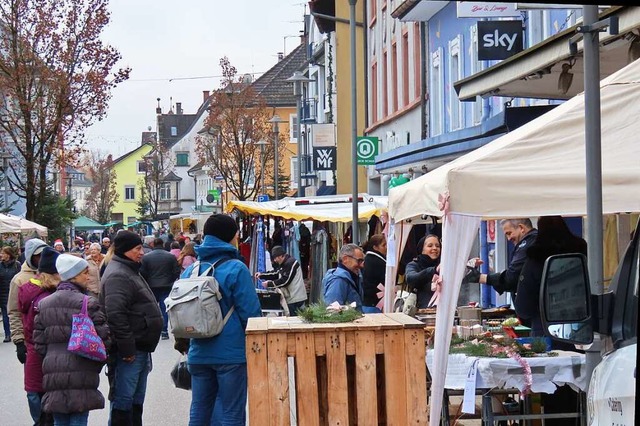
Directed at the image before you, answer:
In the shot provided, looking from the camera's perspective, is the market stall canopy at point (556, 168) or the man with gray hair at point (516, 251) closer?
the market stall canopy at point (556, 168)

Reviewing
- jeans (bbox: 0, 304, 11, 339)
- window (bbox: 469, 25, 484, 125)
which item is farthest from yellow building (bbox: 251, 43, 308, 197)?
jeans (bbox: 0, 304, 11, 339)

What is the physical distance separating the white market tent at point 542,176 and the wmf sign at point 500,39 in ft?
36.4

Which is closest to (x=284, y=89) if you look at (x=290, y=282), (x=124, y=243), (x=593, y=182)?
(x=290, y=282)

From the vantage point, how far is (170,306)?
29.7 ft

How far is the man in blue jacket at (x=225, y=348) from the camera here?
896cm

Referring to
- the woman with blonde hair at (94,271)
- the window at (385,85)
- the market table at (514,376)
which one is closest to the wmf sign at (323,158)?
the window at (385,85)

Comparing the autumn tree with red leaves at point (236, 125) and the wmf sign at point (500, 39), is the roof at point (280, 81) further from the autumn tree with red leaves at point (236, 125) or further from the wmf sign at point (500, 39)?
the wmf sign at point (500, 39)

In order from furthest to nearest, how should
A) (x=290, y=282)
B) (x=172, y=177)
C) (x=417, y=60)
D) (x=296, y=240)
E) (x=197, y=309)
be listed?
(x=172, y=177)
(x=417, y=60)
(x=296, y=240)
(x=290, y=282)
(x=197, y=309)

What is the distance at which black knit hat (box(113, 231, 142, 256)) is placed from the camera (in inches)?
399

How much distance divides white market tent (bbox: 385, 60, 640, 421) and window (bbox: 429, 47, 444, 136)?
1943cm

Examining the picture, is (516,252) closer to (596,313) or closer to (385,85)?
(596,313)

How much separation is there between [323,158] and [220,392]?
97.4 ft

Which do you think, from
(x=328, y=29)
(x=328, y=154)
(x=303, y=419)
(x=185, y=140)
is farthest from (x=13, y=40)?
(x=185, y=140)

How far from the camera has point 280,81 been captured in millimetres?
81938
